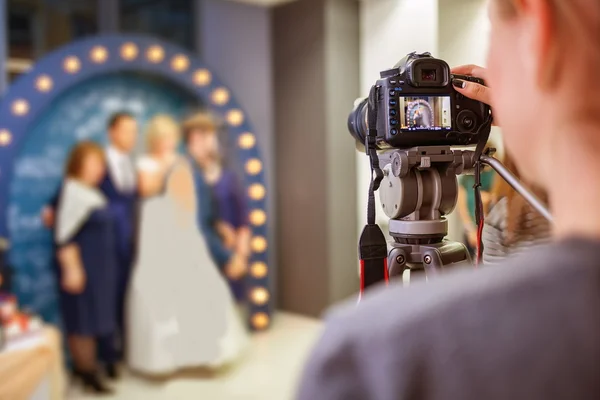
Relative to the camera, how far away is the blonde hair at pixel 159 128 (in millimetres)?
3088

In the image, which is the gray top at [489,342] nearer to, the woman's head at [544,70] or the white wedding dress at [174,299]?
the woman's head at [544,70]

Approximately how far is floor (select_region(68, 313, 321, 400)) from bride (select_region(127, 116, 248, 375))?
8 cm

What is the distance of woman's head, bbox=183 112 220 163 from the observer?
10.7 ft

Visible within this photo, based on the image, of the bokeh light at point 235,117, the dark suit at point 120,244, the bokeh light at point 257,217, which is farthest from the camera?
the bokeh light at point 257,217

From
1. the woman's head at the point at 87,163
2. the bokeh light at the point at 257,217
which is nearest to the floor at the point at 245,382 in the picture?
the bokeh light at the point at 257,217

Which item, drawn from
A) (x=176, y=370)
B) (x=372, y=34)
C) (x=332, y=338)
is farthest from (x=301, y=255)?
(x=332, y=338)

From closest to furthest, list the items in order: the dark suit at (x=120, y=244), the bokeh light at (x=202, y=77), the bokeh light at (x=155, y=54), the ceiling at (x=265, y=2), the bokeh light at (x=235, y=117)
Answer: the dark suit at (x=120, y=244) → the bokeh light at (x=155, y=54) → the bokeh light at (x=202, y=77) → the bokeh light at (x=235, y=117) → the ceiling at (x=265, y=2)

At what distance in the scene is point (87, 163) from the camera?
9.25 feet

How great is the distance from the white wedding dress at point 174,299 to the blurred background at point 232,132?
0.11 metres

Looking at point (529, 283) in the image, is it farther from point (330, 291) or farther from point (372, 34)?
point (330, 291)

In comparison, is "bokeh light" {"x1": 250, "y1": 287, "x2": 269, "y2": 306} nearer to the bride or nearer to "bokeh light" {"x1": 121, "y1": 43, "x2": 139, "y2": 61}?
the bride

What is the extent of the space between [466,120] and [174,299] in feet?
7.44

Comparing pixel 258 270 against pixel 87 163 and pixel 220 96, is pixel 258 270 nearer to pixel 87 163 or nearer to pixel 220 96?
pixel 220 96

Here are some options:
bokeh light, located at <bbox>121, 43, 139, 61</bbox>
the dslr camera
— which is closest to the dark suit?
bokeh light, located at <bbox>121, 43, 139, 61</bbox>
